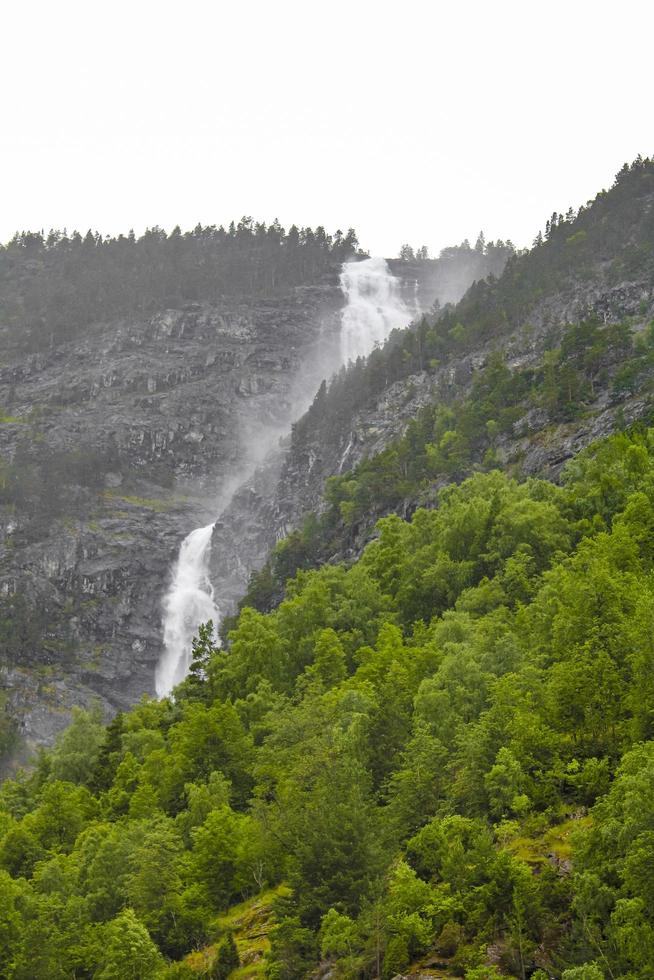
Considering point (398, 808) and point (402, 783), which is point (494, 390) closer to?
point (402, 783)

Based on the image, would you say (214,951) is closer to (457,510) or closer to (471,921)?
(471,921)

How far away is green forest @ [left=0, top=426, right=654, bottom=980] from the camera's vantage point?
26.4 metres

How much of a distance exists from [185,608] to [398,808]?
375ft

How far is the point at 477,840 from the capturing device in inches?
1110

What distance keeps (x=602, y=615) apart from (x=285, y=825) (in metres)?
14.5

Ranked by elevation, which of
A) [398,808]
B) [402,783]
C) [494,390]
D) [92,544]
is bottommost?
[398,808]

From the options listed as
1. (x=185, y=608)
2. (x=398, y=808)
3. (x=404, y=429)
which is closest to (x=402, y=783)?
(x=398, y=808)

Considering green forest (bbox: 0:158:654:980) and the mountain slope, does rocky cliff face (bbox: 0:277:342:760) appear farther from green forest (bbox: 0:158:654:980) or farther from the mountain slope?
green forest (bbox: 0:158:654:980)

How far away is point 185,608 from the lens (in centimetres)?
14812

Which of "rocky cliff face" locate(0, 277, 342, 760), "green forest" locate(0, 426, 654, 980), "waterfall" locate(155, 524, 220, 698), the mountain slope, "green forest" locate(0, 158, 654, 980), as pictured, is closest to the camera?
"green forest" locate(0, 426, 654, 980)

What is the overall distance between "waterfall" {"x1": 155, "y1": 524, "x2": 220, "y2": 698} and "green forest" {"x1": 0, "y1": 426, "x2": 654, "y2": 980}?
66932 mm

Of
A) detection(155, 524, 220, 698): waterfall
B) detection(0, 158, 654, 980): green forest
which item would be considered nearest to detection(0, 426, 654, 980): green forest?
detection(0, 158, 654, 980): green forest

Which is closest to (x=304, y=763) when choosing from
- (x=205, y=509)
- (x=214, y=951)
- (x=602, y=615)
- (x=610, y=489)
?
(x=214, y=951)

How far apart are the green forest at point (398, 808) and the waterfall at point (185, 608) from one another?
66932 mm
